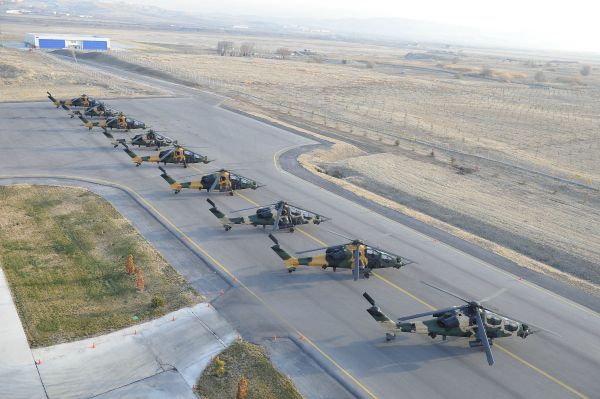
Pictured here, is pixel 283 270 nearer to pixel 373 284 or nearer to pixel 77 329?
pixel 373 284

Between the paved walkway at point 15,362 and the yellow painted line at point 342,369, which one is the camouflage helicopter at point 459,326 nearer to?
the yellow painted line at point 342,369

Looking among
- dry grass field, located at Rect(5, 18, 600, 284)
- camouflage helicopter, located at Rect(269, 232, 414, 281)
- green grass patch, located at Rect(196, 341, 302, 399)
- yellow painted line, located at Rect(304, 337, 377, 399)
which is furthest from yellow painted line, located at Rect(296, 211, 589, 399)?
dry grass field, located at Rect(5, 18, 600, 284)

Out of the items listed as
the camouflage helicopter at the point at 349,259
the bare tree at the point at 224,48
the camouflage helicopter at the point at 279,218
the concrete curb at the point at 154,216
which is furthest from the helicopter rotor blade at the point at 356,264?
the bare tree at the point at 224,48

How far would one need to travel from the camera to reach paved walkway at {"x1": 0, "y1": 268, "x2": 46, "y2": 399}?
65.1 feet

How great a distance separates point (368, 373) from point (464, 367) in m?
4.63

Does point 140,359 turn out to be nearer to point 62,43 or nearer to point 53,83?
point 53,83

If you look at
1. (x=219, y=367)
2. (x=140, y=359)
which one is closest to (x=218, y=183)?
(x=140, y=359)

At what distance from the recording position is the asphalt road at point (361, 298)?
22.6 meters

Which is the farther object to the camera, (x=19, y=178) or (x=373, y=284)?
(x=19, y=178)

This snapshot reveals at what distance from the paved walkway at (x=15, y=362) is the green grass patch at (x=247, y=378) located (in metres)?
6.47

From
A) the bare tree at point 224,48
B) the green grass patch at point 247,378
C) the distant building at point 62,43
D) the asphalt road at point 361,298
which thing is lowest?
the green grass patch at point 247,378

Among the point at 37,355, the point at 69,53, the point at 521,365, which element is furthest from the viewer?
the point at 69,53

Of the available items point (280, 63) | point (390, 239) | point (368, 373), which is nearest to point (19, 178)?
point (390, 239)

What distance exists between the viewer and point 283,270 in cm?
3086
